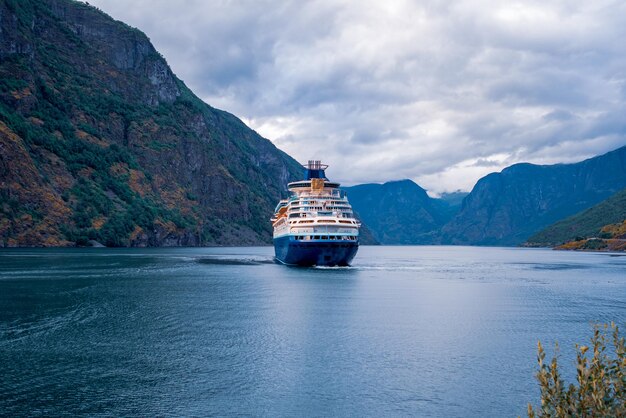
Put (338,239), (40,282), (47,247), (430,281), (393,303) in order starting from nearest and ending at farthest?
(393,303) < (40,282) < (430,281) < (338,239) < (47,247)

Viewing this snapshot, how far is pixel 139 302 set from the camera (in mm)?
58750

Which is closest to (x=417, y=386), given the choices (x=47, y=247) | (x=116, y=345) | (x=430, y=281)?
(x=116, y=345)

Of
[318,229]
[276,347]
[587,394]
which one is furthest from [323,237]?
[587,394]

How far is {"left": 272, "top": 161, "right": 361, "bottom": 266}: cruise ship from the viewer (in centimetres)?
10538

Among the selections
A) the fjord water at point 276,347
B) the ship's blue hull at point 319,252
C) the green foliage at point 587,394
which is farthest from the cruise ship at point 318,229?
the green foliage at point 587,394

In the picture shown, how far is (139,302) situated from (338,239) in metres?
53.7

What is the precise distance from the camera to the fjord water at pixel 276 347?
26453mm

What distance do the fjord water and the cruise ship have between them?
2955 cm

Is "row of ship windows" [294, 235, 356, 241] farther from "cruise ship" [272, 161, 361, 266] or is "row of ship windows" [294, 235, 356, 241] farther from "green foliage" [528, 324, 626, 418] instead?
"green foliage" [528, 324, 626, 418]

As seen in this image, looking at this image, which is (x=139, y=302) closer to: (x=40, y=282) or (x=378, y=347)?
(x=40, y=282)

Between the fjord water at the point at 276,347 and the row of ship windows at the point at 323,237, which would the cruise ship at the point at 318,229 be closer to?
the row of ship windows at the point at 323,237

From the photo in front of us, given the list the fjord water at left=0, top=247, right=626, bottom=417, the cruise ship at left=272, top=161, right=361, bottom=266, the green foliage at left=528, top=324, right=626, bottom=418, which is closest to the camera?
the green foliage at left=528, top=324, right=626, bottom=418

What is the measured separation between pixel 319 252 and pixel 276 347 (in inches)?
2748

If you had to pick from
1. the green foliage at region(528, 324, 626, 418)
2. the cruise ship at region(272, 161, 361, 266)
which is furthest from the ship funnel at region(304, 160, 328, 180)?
the green foliage at region(528, 324, 626, 418)
